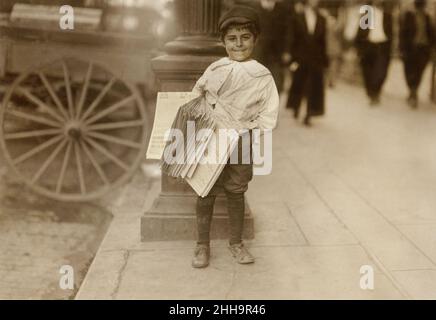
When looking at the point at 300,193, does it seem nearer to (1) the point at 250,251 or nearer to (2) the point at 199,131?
(1) the point at 250,251

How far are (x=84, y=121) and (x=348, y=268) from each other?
279cm

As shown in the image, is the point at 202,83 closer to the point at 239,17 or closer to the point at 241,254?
the point at 239,17

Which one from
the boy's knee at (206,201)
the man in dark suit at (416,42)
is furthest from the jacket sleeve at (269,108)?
the man in dark suit at (416,42)

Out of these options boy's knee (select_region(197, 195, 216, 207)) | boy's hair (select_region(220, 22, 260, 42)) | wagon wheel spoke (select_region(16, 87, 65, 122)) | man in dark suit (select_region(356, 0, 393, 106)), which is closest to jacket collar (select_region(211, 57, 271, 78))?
boy's hair (select_region(220, 22, 260, 42))

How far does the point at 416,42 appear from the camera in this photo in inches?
416

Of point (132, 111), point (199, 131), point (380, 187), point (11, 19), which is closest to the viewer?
point (199, 131)

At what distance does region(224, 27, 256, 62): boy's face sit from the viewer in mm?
3396

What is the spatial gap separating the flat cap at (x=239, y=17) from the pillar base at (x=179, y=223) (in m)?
1.29

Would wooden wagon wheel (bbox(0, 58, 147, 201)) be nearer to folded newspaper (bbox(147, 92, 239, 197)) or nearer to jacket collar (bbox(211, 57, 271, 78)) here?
folded newspaper (bbox(147, 92, 239, 197))

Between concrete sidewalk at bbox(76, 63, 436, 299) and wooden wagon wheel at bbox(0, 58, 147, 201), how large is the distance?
46 cm

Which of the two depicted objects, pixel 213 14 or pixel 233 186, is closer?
pixel 233 186

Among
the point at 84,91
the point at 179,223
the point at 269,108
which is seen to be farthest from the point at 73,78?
the point at 269,108

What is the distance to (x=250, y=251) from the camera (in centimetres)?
387
